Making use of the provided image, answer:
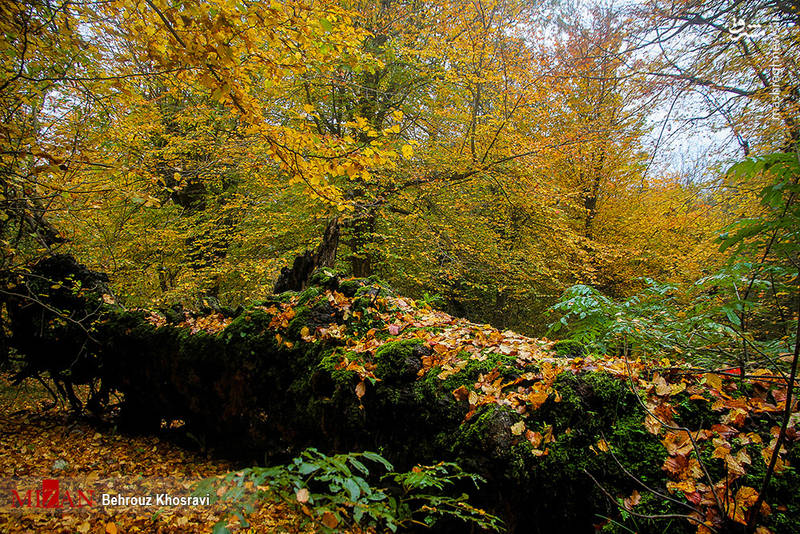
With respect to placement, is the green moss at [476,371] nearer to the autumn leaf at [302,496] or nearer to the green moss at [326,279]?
the autumn leaf at [302,496]

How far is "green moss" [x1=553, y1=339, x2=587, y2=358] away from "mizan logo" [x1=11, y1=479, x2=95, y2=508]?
4000 millimetres

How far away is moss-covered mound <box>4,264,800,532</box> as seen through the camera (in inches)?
59.1

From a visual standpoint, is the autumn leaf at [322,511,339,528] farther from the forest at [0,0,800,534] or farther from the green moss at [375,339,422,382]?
the green moss at [375,339,422,382]

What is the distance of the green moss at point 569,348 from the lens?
2822 mm

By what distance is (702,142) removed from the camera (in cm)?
702

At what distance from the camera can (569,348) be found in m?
2.99

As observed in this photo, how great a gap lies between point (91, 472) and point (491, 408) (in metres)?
4.39

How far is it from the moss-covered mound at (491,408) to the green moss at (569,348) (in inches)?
1.1

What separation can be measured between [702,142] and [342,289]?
7.80 metres

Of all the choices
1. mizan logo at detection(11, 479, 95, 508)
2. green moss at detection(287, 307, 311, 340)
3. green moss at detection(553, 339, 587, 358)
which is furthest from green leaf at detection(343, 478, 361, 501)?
mizan logo at detection(11, 479, 95, 508)

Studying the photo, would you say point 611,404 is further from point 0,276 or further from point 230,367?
point 0,276

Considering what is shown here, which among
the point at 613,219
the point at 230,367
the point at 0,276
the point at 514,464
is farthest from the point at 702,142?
the point at 0,276

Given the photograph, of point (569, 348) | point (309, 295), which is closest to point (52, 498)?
point (309, 295)

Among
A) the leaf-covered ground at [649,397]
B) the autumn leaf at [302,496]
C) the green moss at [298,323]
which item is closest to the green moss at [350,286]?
the leaf-covered ground at [649,397]
